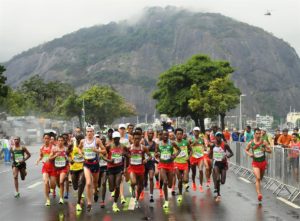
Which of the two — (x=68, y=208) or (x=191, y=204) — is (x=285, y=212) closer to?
(x=191, y=204)

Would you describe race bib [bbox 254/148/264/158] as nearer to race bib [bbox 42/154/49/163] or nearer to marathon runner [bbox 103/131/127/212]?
marathon runner [bbox 103/131/127/212]

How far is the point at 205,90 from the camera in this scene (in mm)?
59469

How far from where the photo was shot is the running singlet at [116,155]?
509 inches

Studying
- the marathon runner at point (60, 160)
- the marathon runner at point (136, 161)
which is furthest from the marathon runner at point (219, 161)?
the marathon runner at point (60, 160)

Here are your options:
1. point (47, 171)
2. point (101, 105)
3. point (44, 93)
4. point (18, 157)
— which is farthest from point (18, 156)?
point (44, 93)

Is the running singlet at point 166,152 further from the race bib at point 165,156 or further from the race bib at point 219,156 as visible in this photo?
the race bib at point 219,156

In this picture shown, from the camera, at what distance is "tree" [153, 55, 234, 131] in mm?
61500

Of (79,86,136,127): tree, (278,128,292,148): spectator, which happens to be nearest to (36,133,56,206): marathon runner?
(278,128,292,148): spectator

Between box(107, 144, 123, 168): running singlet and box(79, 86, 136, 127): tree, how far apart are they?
88666 mm

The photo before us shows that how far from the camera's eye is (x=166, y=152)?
45.6 ft

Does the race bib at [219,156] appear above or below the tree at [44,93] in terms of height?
below

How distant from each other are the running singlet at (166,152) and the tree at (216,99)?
40.4m

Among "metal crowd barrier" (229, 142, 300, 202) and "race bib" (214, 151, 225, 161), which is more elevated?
"race bib" (214, 151, 225, 161)

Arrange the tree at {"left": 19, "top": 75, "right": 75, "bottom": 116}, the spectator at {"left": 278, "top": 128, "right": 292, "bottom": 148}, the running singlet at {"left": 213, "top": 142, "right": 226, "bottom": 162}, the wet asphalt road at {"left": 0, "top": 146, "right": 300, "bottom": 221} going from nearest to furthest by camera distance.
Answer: the wet asphalt road at {"left": 0, "top": 146, "right": 300, "bottom": 221}, the running singlet at {"left": 213, "top": 142, "right": 226, "bottom": 162}, the spectator at {"left": 278, "top": 128, "right": 292, "bottom": 148}, the tree at {"left": 19, "top": 75, "right": 75, "bottom": 116}
